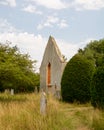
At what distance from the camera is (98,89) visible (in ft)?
53.2

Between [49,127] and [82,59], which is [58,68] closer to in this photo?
[82,59]

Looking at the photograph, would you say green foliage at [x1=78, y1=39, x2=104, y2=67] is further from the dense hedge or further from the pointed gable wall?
the dense hedge

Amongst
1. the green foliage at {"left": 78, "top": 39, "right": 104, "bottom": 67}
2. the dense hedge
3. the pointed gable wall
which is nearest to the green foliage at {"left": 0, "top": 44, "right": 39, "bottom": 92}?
the pointed gable wall

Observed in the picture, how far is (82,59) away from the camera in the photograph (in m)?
23.8

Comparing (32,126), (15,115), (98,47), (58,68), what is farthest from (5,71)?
(98,47)

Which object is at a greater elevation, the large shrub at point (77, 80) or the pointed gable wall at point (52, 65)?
the pointed gable wall at point (52, 65)

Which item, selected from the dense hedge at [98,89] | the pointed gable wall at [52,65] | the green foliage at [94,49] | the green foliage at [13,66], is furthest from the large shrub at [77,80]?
the green foliage at [94,49]

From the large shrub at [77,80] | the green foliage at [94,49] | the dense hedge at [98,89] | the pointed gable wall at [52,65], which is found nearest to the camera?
the dense hedge at [98,89]

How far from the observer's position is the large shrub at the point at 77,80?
22281 mm

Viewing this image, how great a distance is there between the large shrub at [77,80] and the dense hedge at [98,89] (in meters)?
5.50

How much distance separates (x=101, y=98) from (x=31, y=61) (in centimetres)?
1352

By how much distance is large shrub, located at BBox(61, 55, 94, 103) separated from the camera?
2228 centimetres

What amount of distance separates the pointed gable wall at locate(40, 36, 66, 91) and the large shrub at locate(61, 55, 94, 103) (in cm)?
790

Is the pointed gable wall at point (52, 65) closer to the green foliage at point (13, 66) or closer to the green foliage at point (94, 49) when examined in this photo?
the green foliage at point (13, 66)
